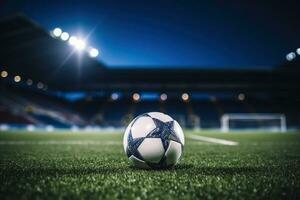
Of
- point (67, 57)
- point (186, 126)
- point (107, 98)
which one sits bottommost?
point (186, 126)

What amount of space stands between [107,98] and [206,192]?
1586 inches

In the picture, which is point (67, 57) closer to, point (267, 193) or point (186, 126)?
point (186, 126)

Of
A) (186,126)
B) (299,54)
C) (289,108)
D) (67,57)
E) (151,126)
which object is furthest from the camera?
(289,108)

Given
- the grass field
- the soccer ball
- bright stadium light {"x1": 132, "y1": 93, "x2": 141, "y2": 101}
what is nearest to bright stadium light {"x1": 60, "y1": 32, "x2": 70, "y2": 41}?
bright stadium light {"x1": 132, "y1": 93, "x2": 141, "y2": 101}

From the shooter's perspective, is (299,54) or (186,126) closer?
(299,54)

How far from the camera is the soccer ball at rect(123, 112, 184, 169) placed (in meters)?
3.35

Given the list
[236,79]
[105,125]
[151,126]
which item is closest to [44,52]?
[105,125]

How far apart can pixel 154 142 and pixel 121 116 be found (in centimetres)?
3690

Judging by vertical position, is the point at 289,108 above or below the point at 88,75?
below

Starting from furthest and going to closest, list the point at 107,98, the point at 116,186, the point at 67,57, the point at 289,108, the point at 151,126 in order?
the point at 107,98
the point at 289,108
the point at 67,57
the point at 151,126
the point at 116,186

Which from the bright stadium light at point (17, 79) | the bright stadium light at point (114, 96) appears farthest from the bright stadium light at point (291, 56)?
the bright stadium light at point (17, 79)

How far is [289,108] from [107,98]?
22484 mm

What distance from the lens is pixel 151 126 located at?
3.44m

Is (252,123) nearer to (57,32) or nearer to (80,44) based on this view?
(80,44)
